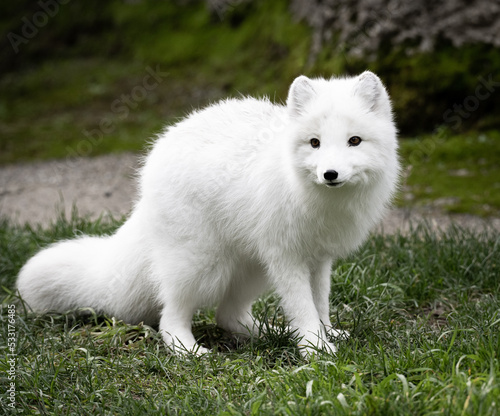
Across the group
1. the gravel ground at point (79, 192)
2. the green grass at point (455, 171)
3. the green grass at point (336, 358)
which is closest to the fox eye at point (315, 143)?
the green grass at point (336, 358)

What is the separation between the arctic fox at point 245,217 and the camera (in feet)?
10.9

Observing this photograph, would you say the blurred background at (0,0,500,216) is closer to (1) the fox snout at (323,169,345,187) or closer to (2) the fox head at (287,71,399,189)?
(2) the fox head at (287,71,399,189)

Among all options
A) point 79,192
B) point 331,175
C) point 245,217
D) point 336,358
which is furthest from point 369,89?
point 79,192

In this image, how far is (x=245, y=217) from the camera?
3.61 m

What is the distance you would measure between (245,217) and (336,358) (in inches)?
35.6

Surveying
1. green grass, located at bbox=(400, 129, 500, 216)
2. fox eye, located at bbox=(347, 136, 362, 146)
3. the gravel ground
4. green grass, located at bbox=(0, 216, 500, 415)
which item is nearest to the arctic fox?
fox eye, located at bbox=(347, 136, 362, 146)

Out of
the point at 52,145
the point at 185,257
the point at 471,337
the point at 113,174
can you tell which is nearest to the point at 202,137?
the point at 185,257

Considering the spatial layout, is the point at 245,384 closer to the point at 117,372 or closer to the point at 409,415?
the point at 117,372

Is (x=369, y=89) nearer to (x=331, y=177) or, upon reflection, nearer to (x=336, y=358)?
(x=331, y=177)

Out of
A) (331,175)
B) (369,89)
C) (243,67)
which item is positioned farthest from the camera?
(243,67)

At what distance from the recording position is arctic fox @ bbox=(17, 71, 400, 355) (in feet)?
10.9

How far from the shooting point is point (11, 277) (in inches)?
196

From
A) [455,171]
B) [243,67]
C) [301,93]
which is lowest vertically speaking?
[455,171]

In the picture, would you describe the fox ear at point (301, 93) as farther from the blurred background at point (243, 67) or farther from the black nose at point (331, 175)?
the blurred background at point (243, 67)
